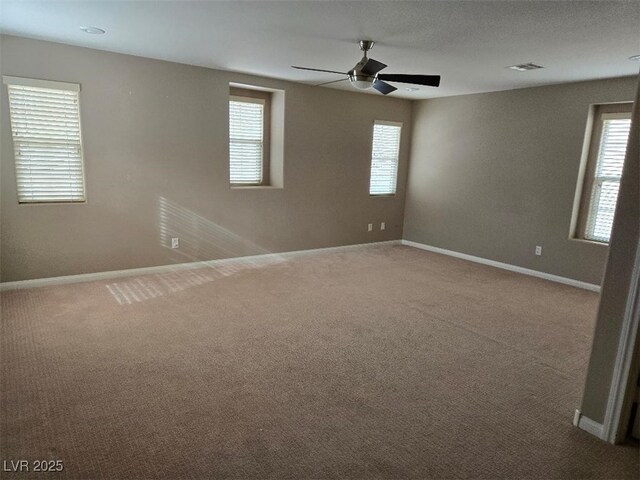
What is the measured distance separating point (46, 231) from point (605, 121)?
6393 mm

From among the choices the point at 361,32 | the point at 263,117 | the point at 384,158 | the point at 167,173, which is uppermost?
the point at 361,32

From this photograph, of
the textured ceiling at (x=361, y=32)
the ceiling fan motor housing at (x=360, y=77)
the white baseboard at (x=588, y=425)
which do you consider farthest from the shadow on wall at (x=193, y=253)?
the white baseboard at (x=588, y=425)

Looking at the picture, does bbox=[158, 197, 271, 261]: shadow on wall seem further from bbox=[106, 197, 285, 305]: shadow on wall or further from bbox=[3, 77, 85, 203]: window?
bbox=[3, 77, 85, 203]: window

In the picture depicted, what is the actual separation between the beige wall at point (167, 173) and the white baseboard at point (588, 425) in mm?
4228

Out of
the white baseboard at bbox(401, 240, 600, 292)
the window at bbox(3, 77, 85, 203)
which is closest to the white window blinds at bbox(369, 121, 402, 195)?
the white baseboard at bbox(401, 240, 600, 292)

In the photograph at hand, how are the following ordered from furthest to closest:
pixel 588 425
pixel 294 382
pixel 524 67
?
pixel 524 67
pixel 294 382
pixel 588 425

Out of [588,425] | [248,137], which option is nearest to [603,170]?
[588,425]

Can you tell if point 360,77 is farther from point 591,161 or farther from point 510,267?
point 510,267

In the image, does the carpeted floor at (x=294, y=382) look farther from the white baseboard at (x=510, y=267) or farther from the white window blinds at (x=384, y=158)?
the white window blinds at (x=384, y=158)

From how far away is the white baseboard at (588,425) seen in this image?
2.22 meters

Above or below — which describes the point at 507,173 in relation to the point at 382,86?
below

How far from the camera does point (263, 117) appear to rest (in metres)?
5.68

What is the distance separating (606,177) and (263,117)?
4.42m

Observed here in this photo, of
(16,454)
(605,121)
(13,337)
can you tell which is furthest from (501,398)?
(605,121)
